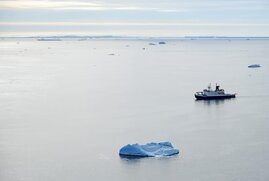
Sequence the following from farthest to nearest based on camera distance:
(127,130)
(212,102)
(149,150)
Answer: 1. (212,102)
2. (127,130)
3. (149,150)

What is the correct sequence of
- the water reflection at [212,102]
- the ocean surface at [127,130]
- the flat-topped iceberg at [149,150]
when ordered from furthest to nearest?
the water reflection at [212,102] → the flat-topped iceberg at [149,150] → the ocean surface at [127,130]

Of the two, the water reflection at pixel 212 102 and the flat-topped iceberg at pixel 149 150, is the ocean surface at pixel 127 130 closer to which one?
the water reflection at pixel 212 102

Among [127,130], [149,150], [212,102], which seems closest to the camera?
[149,150]

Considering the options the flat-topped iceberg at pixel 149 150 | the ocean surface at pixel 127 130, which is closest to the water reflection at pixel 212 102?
the ocean surface at pixel 127 130

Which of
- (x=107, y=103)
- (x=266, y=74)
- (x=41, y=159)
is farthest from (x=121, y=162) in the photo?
(x=266, y=74)

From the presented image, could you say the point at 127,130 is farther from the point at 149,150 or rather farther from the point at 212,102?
the point at 212,102

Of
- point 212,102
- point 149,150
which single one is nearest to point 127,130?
point 149,150

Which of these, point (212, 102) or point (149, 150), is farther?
point (212, 102)

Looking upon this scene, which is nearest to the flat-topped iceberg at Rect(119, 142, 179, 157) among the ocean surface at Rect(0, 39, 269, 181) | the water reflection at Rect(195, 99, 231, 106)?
the ocean surface at Rect(0, 39, 269, 181)

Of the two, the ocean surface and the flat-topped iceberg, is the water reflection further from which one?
the flat-topped iceberg

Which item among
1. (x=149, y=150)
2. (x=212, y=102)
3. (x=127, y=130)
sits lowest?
(x=149, y=150)
